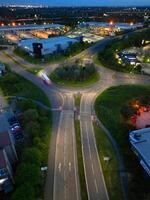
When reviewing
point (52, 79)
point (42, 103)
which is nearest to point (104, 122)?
point (42, 103)

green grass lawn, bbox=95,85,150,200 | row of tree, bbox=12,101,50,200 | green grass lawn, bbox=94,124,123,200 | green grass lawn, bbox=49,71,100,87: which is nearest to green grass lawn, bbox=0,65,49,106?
green grass lawn, bbox=49,71,100,87

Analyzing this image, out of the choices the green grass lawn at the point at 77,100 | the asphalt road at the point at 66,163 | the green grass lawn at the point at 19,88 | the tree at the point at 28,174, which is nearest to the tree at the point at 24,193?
the tree at the point at 28,174

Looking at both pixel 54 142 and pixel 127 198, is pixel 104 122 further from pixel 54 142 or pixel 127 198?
pixel 127 198

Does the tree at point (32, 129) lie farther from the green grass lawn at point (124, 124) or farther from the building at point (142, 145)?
the building at point (142, 145)

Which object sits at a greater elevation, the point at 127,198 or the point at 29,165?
the point at 29,165

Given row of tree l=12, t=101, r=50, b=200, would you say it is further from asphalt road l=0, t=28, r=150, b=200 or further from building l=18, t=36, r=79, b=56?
building l=18, t=36, r=79, b=56
